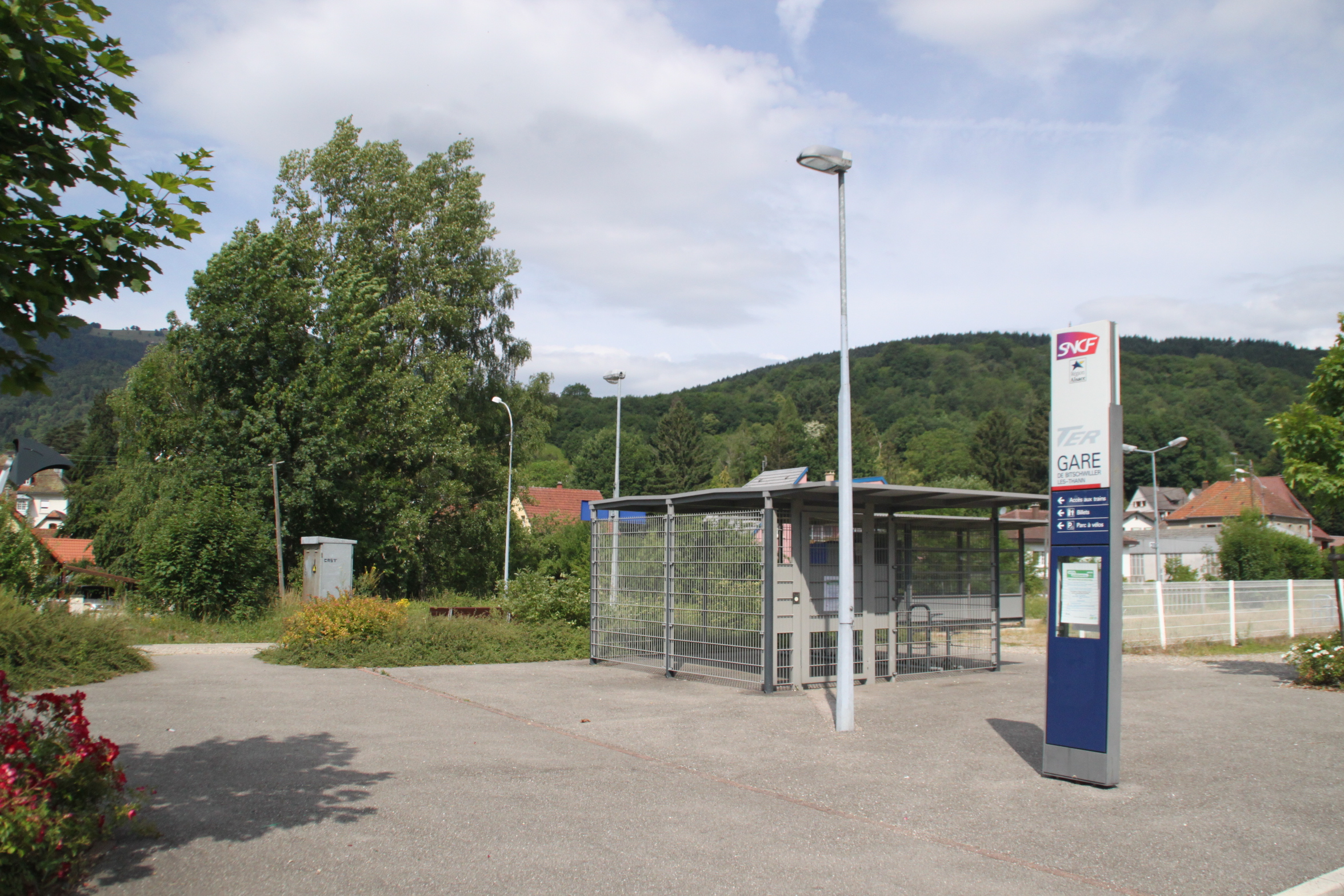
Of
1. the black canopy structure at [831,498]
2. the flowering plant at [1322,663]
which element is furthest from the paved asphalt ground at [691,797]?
the black canopy structure at [831,498]

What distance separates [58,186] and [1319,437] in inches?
559

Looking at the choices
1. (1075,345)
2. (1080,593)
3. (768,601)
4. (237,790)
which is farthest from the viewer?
(768,601)

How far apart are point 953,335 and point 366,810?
125 metres

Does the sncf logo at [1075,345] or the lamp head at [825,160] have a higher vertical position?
the lamp head at [825,160]

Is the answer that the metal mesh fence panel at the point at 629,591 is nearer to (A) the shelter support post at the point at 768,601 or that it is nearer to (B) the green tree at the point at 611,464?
(A) the shelter support post at the point at 768,601

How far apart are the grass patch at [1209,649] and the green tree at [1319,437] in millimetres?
7157

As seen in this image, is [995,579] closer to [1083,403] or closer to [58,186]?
[1083,403]

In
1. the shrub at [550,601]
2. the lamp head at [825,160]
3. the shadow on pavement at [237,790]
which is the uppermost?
the lamp head at [825,160]

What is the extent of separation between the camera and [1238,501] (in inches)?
2630

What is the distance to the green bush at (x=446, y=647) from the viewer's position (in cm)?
1339

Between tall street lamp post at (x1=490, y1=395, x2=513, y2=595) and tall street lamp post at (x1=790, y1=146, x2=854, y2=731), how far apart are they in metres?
21.3

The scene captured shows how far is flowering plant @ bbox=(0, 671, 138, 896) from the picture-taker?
3.82 m

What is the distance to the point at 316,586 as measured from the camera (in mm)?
18344

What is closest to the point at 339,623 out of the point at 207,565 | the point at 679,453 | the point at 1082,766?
the point at 207,565
